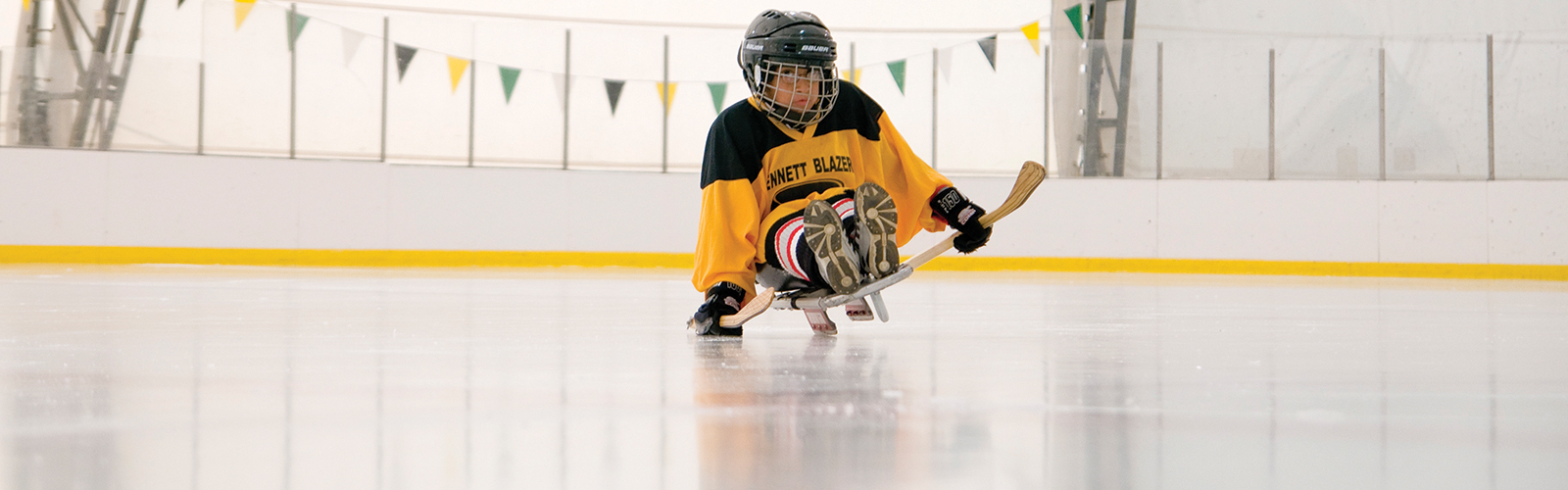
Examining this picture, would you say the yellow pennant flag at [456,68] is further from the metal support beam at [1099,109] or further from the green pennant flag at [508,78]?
the metal support beam at [1099,109]

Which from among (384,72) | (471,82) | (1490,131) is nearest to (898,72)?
(471,82)

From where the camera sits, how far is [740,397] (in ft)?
5.00

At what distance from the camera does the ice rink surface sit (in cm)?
105

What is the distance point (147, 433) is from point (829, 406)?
2.41 feet

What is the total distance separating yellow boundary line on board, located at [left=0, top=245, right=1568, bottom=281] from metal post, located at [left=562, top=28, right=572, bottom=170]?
27.9 inches

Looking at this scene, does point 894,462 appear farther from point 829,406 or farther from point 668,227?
point 668,227

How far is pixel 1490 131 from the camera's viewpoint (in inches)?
288

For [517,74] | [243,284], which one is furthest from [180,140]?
[243,284]

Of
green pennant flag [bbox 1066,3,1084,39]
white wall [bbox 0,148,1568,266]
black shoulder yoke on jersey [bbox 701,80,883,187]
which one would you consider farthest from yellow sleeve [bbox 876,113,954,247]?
green pennant flag [bbox 1066,3,1084,39]

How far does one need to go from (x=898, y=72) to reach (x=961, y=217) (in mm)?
5497

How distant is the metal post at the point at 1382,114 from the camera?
24.2 feet

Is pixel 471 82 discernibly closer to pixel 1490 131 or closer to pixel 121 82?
pixel 121 82

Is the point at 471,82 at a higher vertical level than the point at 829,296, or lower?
higher

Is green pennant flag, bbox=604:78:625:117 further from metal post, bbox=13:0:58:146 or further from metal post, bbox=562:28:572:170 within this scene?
metal post, bbox=13:0:58:146
